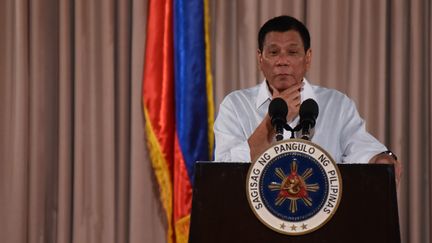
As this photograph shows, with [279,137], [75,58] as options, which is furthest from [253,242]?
[75,58]

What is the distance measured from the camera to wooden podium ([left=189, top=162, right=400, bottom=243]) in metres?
1.82

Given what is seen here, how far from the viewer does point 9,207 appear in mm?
3961

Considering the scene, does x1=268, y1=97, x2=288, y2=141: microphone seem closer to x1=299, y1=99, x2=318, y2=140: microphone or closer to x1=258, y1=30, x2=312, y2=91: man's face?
x1=299, y1=99, x2=318, y2=140: microphone

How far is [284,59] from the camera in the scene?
2754 millimetres

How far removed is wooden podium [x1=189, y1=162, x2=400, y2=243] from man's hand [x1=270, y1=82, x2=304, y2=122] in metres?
0.78

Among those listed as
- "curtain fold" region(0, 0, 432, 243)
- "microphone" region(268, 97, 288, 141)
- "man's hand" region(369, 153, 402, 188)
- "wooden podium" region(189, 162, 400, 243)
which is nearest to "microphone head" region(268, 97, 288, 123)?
"microphone" region(268, 97, 288, 141)

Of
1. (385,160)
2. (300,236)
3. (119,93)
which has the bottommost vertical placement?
(300,236)

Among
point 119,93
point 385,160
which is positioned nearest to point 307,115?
point 385,160

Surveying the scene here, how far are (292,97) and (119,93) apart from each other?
5.01 ft

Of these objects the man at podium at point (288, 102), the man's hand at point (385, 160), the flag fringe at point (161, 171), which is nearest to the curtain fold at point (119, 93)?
the flag fringe at point (161, 171)

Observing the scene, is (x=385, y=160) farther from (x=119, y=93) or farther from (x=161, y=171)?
(x=119, y=93)

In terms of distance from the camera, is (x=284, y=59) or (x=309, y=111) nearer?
(x=309, y=111)

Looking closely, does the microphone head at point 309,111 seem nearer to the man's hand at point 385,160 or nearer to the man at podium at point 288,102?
the man's hand at point 385,160

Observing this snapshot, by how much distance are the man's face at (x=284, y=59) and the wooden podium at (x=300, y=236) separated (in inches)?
37.2
